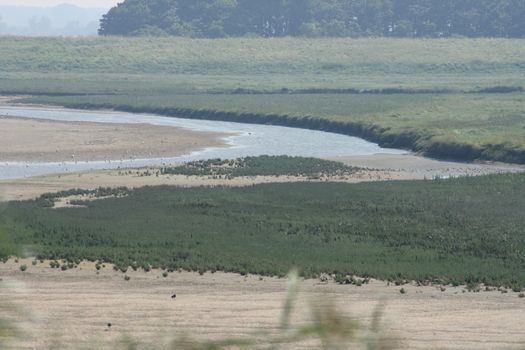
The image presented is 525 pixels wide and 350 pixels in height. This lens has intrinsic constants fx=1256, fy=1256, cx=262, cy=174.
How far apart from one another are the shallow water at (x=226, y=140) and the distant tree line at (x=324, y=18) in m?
61.3

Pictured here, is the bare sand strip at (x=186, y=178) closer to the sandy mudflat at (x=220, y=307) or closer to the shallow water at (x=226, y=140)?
the shallow water at (x=226, y=140)

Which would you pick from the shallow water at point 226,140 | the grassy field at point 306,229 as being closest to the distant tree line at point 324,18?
the shallow water at point 226,140

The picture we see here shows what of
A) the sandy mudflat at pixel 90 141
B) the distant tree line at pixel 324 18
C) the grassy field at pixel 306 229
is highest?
the distant tree line at pixel 324 18

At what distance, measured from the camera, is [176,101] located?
77.2 m

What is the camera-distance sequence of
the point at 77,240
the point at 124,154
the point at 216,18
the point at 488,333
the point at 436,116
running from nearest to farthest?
the point at 488,333 → the point at 77,240 → the point at 124,154 → the point at 436,116 → the point at 216,18

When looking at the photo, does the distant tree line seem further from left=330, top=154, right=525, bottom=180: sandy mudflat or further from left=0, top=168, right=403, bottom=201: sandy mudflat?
left=0, top=168, right=403, bottom=201: sandy mudflat

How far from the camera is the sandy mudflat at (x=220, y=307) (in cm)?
1755

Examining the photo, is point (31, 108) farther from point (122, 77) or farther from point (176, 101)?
point (122, 77)

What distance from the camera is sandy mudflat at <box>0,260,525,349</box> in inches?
691

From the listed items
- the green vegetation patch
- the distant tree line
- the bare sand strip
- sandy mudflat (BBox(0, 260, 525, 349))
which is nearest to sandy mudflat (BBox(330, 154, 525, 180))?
the bare sand strip

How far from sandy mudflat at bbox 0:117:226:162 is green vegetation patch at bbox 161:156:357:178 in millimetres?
6273

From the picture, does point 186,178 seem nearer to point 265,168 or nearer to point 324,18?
point 265,168

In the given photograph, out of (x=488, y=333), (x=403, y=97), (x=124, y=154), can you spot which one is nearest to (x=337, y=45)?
(x=403, y=97)

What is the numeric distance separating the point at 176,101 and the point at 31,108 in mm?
8793
